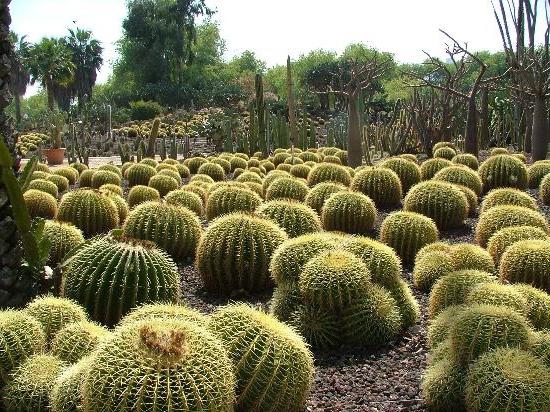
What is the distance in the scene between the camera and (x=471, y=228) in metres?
8.83

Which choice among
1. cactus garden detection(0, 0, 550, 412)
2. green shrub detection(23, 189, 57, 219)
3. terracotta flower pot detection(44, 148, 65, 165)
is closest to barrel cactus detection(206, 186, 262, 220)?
cactus garden detection(0, 0, 550, 412)

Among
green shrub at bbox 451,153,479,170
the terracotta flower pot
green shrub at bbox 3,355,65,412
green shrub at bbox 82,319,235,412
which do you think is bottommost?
the terracotta flower pot

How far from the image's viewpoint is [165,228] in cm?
729

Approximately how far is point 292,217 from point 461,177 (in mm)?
4162

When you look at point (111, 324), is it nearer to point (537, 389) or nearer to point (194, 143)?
point (537, 389)

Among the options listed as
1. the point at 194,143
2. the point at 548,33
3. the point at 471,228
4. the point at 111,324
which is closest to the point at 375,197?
the point at 471,228

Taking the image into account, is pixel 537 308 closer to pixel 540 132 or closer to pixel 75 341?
pixel 75 341

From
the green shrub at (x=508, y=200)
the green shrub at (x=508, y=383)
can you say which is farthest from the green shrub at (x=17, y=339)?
the green shrub at (x=508, y=200)

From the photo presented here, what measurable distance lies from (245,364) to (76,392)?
2.80 ft

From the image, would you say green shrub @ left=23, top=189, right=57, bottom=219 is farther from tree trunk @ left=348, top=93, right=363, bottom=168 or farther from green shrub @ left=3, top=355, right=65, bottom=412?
tree trunk @ left=348, top=93, right=363, bottom=168

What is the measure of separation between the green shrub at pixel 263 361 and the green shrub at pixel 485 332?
3.08ft

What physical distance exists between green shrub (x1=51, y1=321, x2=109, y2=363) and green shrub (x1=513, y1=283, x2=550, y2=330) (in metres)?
2.82

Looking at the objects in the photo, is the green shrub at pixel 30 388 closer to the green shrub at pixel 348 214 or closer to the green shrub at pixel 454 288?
the green shrub at pixel 454 288

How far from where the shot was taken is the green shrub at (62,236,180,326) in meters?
5.10
